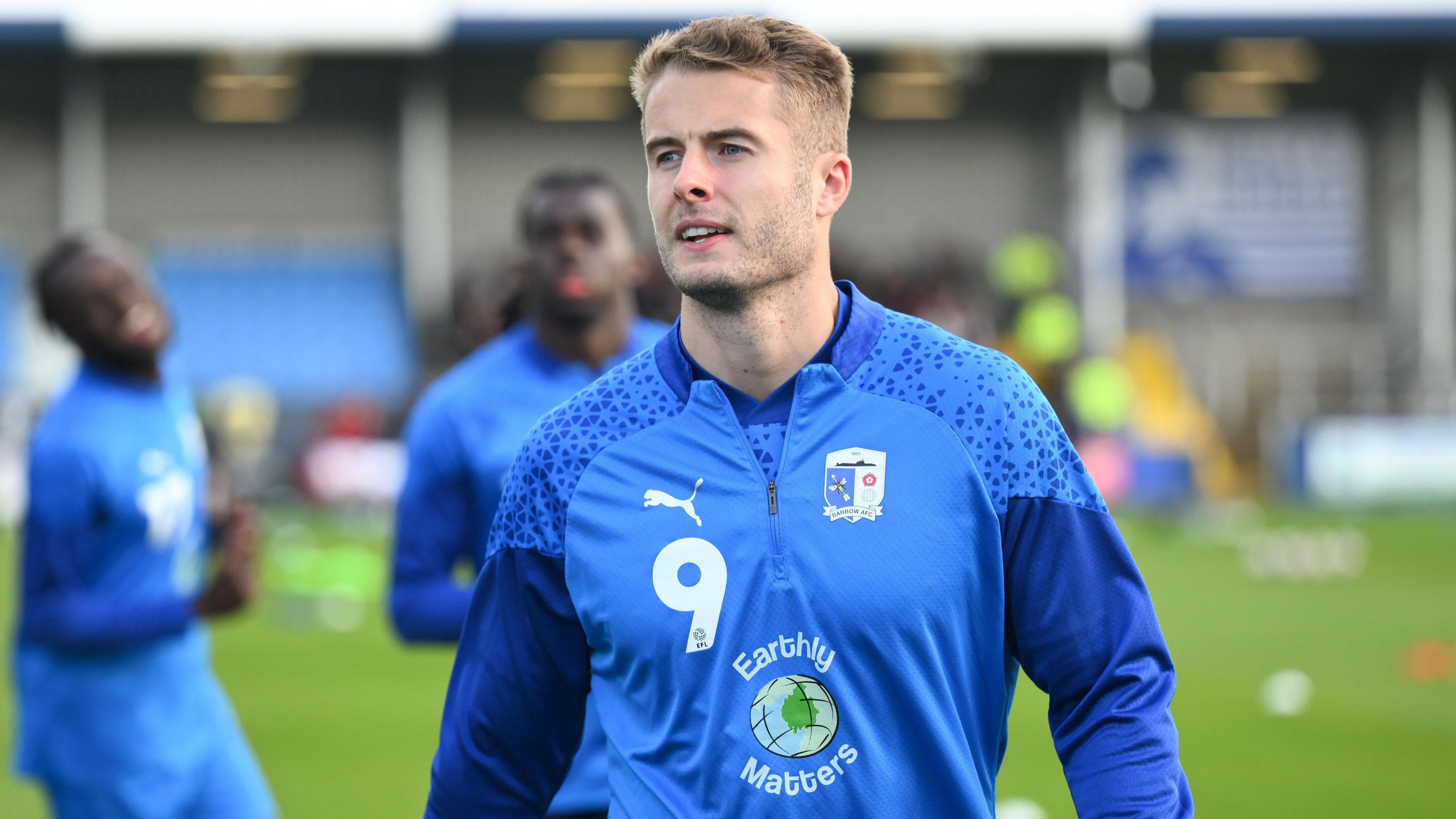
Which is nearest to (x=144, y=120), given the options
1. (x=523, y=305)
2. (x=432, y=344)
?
(x=432, y=344)

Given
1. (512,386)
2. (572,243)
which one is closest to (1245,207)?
(572,243)

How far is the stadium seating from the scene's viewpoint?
106 ft

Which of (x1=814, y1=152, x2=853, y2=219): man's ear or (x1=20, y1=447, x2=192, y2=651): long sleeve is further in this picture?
(x1=20, y1=447, x2=192, y2=651): long sleeve

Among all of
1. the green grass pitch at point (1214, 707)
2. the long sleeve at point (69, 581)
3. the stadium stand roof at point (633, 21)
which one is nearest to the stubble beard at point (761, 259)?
the long sleeve at point (69, 581)

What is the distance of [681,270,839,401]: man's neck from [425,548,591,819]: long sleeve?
415 mm

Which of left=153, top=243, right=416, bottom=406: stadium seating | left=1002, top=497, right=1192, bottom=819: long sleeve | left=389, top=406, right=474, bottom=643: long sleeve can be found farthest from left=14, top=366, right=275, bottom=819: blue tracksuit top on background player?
left=153, top=243, right=416, bottom=406: stadium seating

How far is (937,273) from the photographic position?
102 feet

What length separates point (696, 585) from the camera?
270cm

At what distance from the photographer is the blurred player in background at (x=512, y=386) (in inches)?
189

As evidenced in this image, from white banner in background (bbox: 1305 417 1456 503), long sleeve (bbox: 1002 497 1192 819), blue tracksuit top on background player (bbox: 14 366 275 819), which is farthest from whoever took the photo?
white banner in background (bbox: 1305 417 1456 503)

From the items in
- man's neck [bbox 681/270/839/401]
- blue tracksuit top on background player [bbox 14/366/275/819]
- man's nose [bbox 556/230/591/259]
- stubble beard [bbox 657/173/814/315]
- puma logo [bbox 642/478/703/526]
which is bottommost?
blue tracksuit top on background player [bbox 14/366/275/819]

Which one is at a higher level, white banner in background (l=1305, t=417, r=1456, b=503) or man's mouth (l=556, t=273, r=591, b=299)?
man's mouth (l=556, t=273, r=591, b=299)

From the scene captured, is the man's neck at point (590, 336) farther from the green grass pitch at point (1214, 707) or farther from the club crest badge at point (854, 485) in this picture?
the green grass pitch at point (1214, 707)

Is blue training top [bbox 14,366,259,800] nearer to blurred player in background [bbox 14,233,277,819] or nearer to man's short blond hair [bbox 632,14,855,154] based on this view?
A: blurred player in background [bbox 14,233,277,819]
